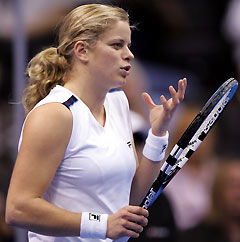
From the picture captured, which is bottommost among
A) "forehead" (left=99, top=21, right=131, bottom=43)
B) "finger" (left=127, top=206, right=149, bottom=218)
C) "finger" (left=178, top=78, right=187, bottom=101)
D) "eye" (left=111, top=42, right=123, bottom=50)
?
"finger" (left=127, top=206, right=149, bottom=218)

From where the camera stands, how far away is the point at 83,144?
3.44 m

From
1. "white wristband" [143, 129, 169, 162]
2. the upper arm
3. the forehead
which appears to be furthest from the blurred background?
the upper arm

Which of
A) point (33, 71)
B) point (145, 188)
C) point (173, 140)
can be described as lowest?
point (173, 140)

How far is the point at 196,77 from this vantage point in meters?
7.98

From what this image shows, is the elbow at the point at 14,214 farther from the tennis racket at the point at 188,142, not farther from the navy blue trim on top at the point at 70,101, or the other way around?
the tennis racket at the point at 188,142

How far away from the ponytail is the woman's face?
0.17 metres

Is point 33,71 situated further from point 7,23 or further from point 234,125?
point 234,125

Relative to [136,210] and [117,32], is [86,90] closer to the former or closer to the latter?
[117,32]

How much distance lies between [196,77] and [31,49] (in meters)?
2.18

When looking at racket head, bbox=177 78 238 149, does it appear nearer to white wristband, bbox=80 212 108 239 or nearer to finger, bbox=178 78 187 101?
finger, bbox=178 78 187 101

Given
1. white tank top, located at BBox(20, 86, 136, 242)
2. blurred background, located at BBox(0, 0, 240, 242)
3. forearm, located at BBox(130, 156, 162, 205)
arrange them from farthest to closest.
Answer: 1. blurred background, located at BBox(0, 0, 240, 242)
2. forearm, located at BBox(130, 156, 162, 205)
3. white tank top, located at BBox(20, 86, 136, 242)

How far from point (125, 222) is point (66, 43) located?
34.1 inches

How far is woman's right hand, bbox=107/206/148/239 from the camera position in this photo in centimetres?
331

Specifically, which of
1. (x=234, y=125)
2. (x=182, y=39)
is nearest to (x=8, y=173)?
(x=234, y=125)
